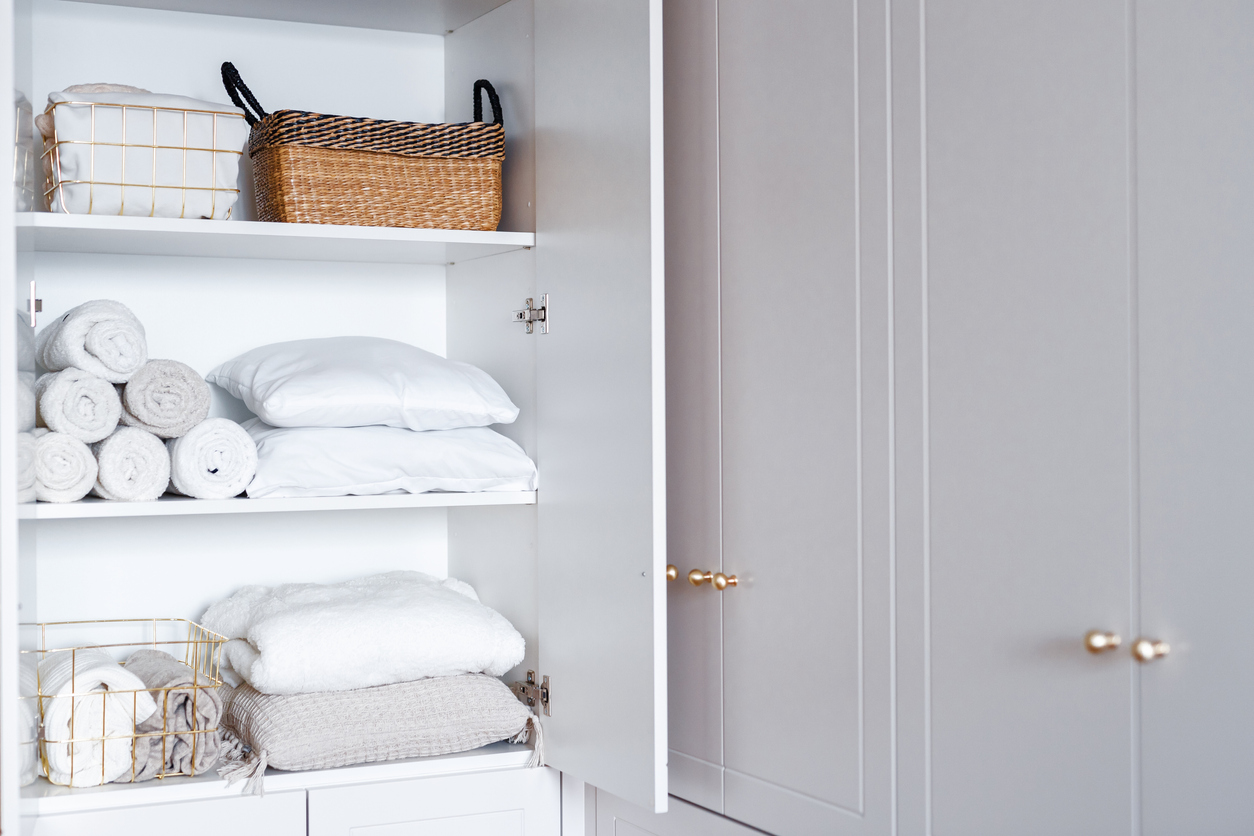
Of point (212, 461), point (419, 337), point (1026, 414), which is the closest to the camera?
point (1026, 414)

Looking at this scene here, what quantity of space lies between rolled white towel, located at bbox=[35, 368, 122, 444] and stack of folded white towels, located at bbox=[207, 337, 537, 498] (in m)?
0.22

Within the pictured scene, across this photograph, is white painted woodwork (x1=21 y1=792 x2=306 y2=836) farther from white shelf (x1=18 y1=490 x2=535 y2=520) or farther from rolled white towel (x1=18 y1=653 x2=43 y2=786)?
white shelf (x1=18 y1=490 x2=535 y2=520)

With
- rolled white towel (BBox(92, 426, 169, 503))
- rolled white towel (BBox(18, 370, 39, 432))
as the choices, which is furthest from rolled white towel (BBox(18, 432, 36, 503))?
rolled white towel (BBox(92, 426, 169, 503))

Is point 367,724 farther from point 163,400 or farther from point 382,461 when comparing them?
point 163,400

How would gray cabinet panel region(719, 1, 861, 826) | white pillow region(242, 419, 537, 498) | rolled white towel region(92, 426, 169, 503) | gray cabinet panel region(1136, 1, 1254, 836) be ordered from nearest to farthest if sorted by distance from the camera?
gray cabinet panel region(1136, 1, 1254, 836) < gray cabinet panel region(719, 1, 861, 826) < rolled white towel region(92, 426, 169, 503) < white pillow region(242, 419, 537, 498)

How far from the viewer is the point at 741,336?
143 cm

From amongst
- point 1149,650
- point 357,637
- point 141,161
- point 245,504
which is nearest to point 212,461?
point 245,504

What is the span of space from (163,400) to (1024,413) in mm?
1114

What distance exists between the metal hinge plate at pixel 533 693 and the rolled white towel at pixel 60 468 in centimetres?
70

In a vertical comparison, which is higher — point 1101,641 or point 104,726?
point 1101,641

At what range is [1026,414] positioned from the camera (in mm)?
1056

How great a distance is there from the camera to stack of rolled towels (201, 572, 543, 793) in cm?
154

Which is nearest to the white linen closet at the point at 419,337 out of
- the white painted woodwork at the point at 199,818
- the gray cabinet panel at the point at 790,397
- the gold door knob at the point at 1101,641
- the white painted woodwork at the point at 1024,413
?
the white painted woodwork at the point at 199,818

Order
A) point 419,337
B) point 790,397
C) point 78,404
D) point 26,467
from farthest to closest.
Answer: point 419,337, point 78,404, point 790,397, point 26,467
